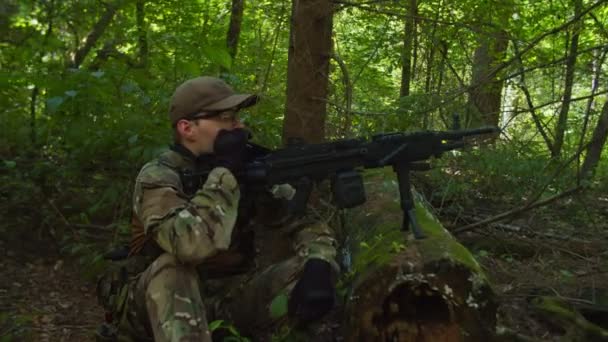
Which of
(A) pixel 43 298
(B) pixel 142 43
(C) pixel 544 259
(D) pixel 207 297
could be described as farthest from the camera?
(B) pixel 142 43

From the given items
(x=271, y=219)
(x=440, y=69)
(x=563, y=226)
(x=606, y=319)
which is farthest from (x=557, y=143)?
(x=271, y=219)

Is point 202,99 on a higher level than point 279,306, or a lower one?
higher

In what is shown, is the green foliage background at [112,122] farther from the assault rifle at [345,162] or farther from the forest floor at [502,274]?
the assault rifle at [345,162]

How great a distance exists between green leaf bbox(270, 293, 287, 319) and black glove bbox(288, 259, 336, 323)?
0.05 m

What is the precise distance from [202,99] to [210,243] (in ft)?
3.03

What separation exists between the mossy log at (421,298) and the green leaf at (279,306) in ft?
1.20

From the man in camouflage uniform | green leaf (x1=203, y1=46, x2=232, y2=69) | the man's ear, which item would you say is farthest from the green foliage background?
the man in camouflage uniform

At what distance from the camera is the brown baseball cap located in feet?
11.5

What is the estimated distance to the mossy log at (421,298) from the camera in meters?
3.11

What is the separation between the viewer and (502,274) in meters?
5.05

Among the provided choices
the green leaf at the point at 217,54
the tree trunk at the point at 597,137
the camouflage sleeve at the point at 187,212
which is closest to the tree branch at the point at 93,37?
the green leaf at the point at 217,54

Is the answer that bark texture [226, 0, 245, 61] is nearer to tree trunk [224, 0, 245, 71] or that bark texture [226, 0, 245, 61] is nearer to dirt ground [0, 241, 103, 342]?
tree trunk [224, 0, 245, 71]

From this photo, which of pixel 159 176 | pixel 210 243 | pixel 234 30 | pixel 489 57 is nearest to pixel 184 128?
pixel 159 176

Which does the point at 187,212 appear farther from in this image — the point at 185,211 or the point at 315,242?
the point at 315,242
